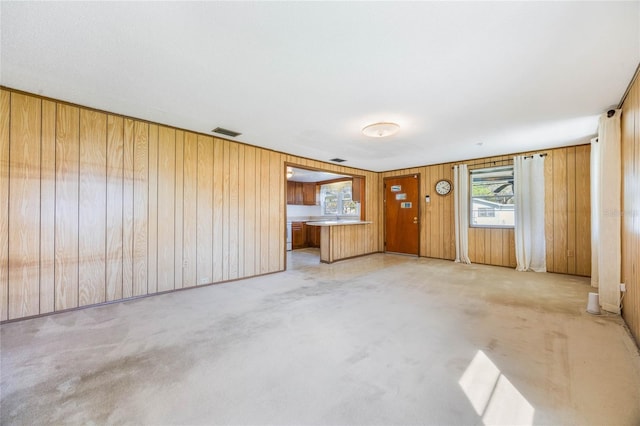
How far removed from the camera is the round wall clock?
6.21m

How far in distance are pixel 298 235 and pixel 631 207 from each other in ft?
22.9

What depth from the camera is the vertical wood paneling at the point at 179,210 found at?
3.79 m

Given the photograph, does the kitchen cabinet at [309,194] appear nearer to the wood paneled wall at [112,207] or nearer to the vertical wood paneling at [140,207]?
the wood paneled wall at [112,207]

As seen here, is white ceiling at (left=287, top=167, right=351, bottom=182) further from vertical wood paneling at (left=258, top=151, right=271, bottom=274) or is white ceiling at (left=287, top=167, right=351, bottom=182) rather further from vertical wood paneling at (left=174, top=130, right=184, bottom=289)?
vertical wood paneling at (left=174, top=130, right=184, bottom=289)

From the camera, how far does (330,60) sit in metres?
2.11

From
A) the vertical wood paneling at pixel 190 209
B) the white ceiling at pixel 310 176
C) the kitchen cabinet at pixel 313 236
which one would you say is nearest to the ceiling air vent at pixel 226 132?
the vertical wood paneling at pixel 190 209

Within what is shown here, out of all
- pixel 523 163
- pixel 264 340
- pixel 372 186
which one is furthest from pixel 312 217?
pixel 264 340

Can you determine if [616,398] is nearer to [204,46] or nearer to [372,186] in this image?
[204,46]

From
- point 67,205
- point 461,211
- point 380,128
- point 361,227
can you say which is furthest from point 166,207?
point 461,211

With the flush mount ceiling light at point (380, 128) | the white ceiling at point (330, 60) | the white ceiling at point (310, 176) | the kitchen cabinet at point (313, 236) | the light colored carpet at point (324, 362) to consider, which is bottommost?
the light colored carpet at point (324, 362)

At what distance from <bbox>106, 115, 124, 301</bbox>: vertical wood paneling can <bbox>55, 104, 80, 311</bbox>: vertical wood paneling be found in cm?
29

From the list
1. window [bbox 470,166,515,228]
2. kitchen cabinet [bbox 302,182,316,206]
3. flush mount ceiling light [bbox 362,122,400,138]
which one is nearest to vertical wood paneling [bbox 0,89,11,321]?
flush mount ceiling light [bbox 362,122,400,138]

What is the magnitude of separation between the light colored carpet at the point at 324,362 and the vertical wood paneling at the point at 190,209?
1.69 ft

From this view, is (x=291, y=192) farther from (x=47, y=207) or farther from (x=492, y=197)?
(x=47, y=207)
